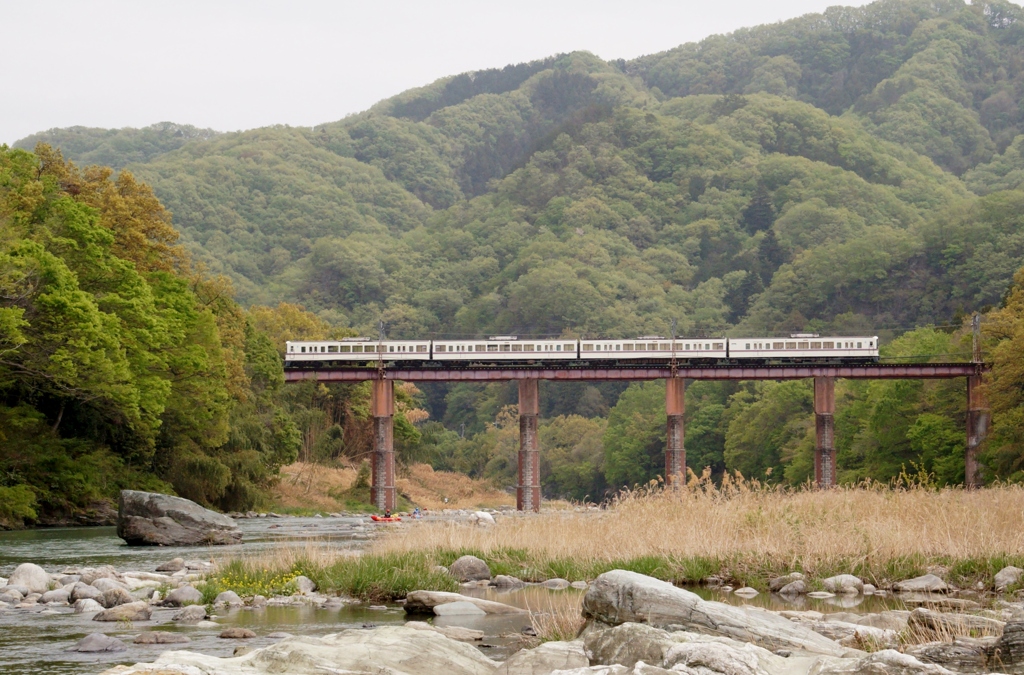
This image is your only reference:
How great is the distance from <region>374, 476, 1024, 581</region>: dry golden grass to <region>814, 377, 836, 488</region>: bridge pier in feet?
192

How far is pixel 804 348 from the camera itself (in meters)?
92.4

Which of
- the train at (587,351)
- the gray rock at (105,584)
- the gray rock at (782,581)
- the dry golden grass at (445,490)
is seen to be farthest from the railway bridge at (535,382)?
the gray rock at (782,581)

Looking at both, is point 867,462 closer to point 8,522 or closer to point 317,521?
point 317,521

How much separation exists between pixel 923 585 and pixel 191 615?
43.7 ft

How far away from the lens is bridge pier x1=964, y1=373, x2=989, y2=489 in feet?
252

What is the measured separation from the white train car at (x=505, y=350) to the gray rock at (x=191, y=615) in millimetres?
70921

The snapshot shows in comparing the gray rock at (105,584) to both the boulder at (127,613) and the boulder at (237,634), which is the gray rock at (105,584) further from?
the boulder at (237,634)

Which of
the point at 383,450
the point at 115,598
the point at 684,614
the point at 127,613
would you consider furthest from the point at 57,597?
the point at 383,450

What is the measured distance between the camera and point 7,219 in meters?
52.2

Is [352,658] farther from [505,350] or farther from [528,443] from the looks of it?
[505,350]

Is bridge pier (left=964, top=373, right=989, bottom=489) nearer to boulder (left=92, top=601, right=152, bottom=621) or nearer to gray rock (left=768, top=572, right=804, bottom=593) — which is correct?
gray rock (left=768, top=572, right=804, bottom=593)

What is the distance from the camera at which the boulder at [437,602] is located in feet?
75.7

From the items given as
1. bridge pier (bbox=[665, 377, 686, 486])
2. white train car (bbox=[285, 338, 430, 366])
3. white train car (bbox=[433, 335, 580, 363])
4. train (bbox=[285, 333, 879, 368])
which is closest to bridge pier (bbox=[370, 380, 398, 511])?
white train car (bbox=[285, 338, 430, 366])

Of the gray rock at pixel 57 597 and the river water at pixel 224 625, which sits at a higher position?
the river water at pixel 224 625
